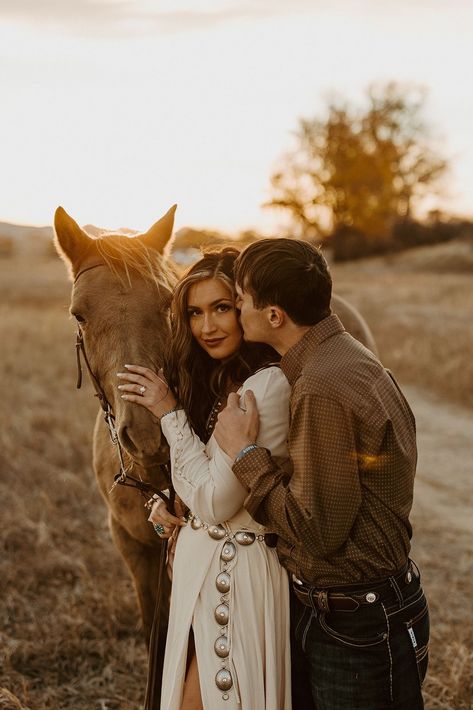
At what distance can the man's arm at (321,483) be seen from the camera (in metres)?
1.91

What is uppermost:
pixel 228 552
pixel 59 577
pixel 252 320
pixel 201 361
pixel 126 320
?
pixel 252 320

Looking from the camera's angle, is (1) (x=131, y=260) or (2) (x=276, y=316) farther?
(1) (x=131, y=260)

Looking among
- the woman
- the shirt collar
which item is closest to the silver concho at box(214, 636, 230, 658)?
the woman

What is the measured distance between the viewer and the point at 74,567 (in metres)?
4.84

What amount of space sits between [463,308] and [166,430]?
1639cm

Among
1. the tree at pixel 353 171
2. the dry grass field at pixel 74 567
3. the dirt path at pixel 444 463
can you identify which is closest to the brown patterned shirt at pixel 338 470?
the dry grass field at pixel 74 567

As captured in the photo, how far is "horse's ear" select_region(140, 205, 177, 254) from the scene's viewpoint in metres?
3.17

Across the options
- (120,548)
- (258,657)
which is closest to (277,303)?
(258,657)

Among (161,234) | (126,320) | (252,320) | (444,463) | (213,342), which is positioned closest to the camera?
(252,320)

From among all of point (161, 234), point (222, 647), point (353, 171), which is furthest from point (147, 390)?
point (353, 171)

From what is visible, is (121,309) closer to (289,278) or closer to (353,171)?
(289,278)

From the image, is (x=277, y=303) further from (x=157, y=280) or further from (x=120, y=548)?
(x=120, y=548)

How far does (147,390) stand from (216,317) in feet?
1.17

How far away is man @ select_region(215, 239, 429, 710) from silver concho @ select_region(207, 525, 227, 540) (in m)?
0.19
